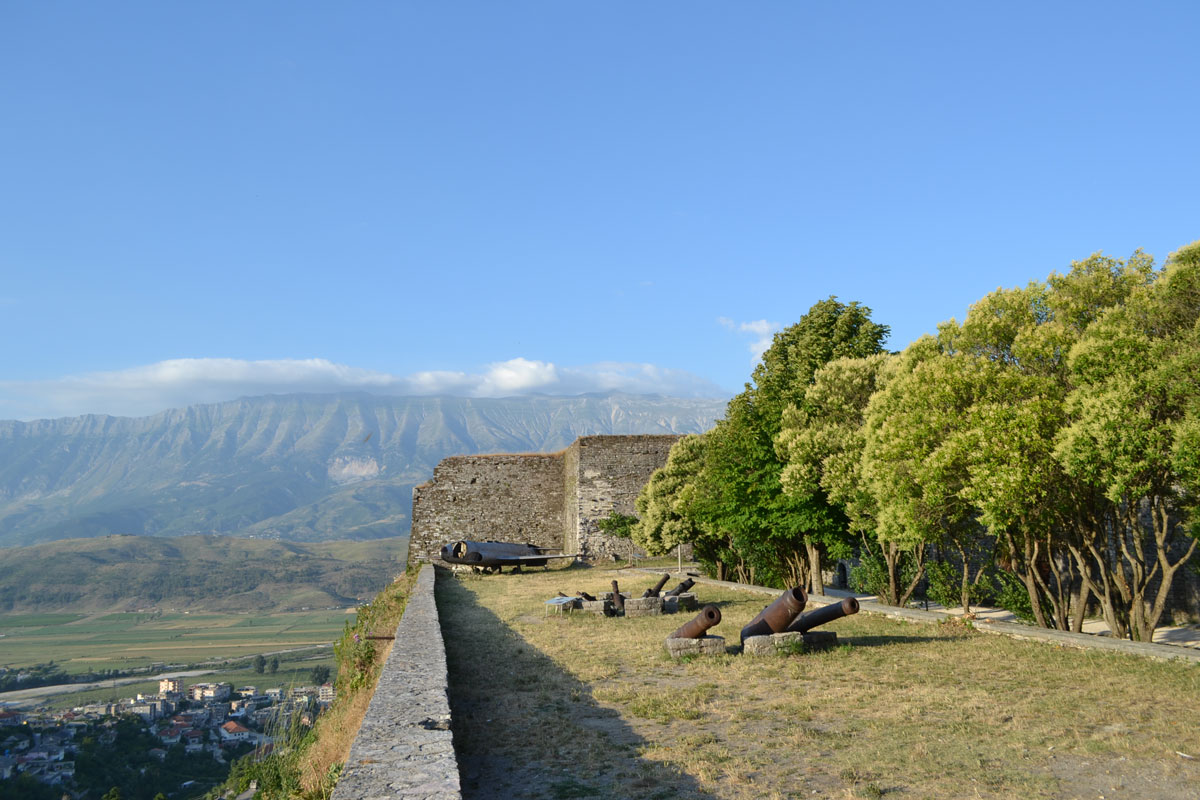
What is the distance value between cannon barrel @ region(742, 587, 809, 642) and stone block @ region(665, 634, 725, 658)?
0.51 m

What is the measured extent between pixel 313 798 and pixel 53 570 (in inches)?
7876

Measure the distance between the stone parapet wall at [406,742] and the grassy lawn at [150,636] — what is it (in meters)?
95.5

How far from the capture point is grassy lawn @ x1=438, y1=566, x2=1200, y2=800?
5.74 metres

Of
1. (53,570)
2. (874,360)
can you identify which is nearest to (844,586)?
(874,360)

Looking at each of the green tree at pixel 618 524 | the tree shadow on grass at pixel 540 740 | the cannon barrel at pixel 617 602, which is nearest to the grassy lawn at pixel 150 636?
the green tree at pixel 618 524

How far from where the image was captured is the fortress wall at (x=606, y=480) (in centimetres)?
3812

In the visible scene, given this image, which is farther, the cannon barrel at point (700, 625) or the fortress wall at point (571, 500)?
the fortress wall at point (571, 500)

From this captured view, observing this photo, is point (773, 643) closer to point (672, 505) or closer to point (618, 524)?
point (672, 505)

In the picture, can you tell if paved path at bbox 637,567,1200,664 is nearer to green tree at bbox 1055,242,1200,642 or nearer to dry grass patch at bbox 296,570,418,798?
green tree at bbox 1055,242,1200,642

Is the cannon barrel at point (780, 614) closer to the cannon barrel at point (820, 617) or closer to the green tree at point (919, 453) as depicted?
the cannon barrel at point (820, 617)

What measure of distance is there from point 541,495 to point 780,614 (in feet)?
102

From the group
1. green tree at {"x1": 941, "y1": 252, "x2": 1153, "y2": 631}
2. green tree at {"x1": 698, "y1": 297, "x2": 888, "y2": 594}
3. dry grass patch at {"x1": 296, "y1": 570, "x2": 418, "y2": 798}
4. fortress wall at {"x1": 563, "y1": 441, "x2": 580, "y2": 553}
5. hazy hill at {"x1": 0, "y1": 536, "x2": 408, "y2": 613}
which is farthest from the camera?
hazy hill at {"x1": 0, "y1": 536, "x2": 408, "y2": 613}

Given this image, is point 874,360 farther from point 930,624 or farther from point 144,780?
point 144,780

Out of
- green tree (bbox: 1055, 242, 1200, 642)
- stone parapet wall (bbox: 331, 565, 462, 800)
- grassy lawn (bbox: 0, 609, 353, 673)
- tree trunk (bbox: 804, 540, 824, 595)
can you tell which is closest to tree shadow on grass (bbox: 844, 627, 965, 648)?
green tree (bbox: 1055, 242, 1200, 642)
